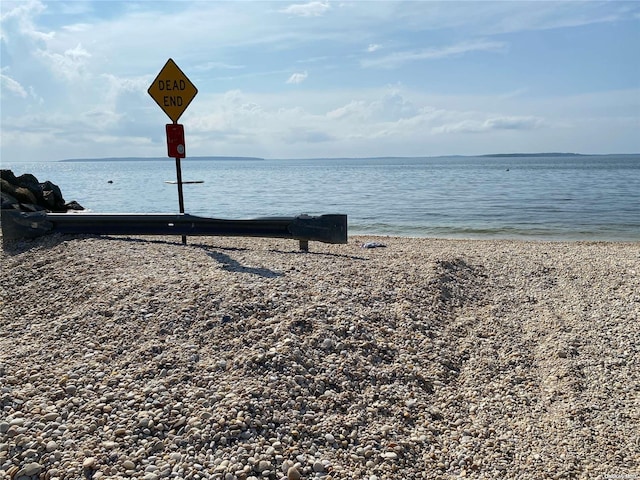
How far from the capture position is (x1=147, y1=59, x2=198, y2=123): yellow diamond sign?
30.4ft

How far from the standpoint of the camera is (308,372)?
182 inches

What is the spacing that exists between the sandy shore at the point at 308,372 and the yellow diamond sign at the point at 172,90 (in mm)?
3210

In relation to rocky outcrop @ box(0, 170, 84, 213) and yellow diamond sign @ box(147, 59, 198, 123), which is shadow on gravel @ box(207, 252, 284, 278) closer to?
yellow diamond sign @ box(147, 59, 198, 123)

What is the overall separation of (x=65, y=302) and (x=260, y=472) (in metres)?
3.96

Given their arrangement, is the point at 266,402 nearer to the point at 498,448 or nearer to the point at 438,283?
the point at 498,448

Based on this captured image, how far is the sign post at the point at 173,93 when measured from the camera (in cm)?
926

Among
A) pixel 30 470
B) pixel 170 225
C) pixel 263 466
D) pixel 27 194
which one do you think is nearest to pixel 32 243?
pixel 170 225

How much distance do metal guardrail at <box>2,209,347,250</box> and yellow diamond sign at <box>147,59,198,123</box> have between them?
1.96 m

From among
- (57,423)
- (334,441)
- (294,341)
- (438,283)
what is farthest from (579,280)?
(57,423)

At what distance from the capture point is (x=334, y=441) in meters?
3.87

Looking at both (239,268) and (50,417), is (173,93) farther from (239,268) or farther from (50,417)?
(50,417)

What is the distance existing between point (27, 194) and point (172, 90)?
315 inches

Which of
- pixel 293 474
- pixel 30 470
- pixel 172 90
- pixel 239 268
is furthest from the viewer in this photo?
pixel 172 90

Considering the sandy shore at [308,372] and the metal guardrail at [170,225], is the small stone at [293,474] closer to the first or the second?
the sandy shore at [308,372]
